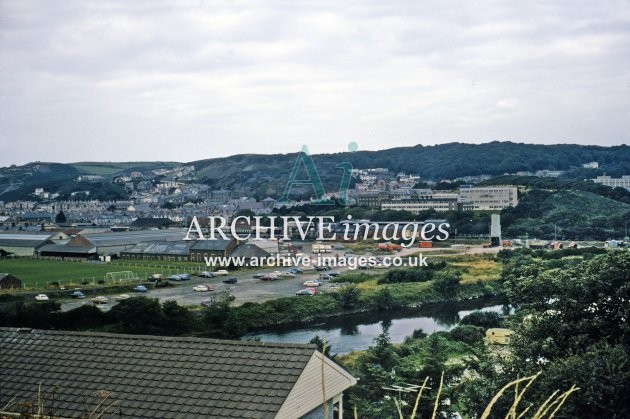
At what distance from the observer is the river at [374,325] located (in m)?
15.8

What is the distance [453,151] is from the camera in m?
109

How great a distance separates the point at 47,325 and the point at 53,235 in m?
24.2

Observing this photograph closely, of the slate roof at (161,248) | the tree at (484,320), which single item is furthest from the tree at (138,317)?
the slate roof at (161,248)

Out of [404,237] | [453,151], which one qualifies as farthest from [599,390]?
[453,151]

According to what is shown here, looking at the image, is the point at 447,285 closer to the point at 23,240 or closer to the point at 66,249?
the point at 66,249

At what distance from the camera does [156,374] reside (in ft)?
14.5

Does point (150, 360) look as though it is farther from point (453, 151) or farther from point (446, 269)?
point (453, 151)

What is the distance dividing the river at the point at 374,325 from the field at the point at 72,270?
9.72 meters

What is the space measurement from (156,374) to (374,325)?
14.0 meters

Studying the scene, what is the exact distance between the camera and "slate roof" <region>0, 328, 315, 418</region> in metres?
4.08

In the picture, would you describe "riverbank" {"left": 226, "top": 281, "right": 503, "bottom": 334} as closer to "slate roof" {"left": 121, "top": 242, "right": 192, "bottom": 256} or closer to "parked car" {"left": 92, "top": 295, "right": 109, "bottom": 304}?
"parked car" {"left": 92, "top": 295, "right": 109, "bottom": 304}

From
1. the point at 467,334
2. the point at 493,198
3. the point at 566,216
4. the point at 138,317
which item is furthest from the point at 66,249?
the point at 493,198

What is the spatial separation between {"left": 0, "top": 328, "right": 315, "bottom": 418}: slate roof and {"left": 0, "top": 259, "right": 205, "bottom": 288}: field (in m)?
18.8

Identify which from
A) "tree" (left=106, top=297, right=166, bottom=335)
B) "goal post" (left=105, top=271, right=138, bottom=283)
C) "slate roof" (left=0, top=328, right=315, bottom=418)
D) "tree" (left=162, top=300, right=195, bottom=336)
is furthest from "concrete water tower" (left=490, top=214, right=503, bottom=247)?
"slate roof" (left=0, top=328, right=315, bottom=418)
